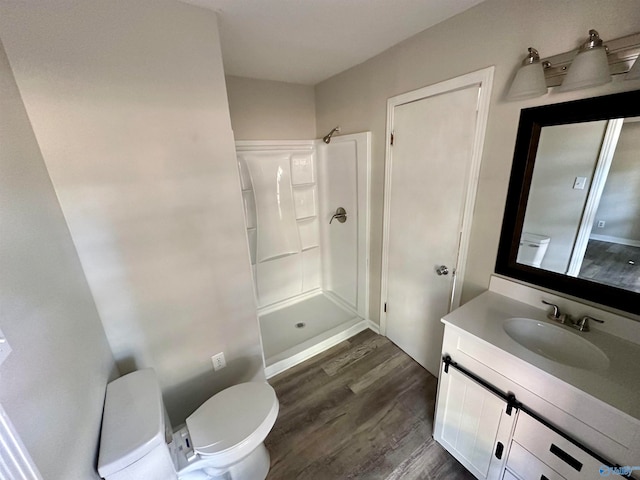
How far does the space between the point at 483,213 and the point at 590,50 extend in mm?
756

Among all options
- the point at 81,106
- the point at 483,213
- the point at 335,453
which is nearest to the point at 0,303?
the point at 81,106

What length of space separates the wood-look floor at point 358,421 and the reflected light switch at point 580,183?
1.54 meters

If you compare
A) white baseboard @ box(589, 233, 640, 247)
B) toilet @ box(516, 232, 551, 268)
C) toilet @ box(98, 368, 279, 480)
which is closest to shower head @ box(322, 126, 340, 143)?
toilet @ box(516, 232, 551, 268)

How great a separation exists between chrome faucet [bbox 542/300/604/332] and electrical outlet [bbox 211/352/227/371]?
6.01ft

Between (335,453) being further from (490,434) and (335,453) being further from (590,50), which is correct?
(590,50)

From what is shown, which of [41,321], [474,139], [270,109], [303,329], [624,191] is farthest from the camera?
[303,329]

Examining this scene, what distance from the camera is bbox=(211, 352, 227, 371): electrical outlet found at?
1612mm

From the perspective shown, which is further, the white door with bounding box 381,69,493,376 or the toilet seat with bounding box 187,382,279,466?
the white door with bounding box 381,69,493,376

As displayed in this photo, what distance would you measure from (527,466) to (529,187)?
124 cm

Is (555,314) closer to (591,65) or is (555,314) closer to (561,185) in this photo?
(561,185)

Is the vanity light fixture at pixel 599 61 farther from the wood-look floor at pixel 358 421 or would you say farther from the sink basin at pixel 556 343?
the wood-look floor at pixel 358 421

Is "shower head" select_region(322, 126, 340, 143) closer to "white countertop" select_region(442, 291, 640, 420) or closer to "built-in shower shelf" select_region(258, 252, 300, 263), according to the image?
"built-in shower shelf" select_region(258, 252, 300, 263)

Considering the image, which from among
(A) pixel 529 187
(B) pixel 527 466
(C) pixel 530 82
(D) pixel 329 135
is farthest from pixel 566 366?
(D) pixel 329 135

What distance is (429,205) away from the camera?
174 cm
